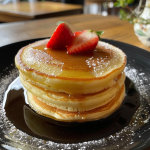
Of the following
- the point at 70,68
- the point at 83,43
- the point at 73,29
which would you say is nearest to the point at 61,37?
the point at 83,43

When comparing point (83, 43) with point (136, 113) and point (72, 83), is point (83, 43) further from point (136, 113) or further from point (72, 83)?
point (136, 113)

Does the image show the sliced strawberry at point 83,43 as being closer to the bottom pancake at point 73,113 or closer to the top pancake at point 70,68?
the top pancake at point 70,68

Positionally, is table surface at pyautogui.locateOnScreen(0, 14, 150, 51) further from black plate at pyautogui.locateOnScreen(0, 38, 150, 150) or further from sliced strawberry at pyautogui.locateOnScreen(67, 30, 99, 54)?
sliced strawberry at pyautogui.locateOnScreen(67, 30, 99, 54)

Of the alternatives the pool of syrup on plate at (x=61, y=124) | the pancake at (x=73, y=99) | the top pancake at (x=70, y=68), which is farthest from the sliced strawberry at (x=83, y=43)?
the pool of syrup on plate at (x=61, y=124)

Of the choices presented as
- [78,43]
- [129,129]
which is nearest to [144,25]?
[78,43]

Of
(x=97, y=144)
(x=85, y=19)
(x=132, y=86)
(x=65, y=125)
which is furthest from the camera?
(x=85, y=19)

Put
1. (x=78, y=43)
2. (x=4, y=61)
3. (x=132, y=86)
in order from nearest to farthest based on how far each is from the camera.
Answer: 1. (x=78, y=43)
2. (x=132, y=86)
3. (x=4, y=61)

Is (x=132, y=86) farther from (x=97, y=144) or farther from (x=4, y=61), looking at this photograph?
(x=4, y=61)
